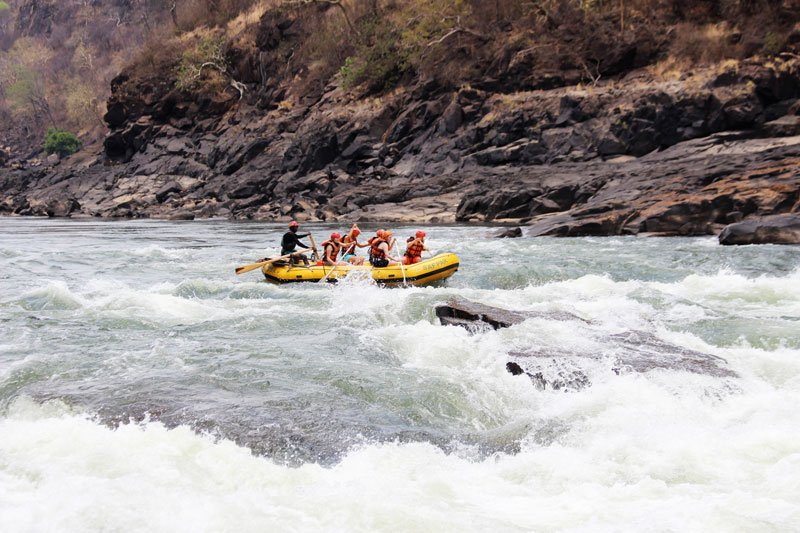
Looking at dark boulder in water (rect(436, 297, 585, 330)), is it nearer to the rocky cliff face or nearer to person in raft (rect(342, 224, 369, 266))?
person in raft (rect(342, 224, 369, 266))

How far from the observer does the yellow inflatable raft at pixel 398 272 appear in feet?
42.1

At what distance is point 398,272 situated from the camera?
12852 mm

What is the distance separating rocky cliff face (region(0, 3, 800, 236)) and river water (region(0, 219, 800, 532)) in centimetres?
921

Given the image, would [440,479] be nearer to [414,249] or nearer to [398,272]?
[398,272]

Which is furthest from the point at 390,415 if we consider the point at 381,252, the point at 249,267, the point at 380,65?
the point at 380,65

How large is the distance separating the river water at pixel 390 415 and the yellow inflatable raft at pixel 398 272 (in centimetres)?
97

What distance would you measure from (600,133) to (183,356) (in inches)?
926

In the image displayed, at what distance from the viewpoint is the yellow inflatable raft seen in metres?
12.8

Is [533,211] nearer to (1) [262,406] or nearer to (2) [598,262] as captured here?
(2) [598,262]

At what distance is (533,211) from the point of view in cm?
2498

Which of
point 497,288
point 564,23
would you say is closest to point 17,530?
point 497,288

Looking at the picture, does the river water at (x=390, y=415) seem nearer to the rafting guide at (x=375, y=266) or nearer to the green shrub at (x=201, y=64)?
the rafting guide at (x=375, y=266)

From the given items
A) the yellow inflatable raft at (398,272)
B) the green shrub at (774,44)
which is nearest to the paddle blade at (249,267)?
the yellow inflatable raft at (398,272)

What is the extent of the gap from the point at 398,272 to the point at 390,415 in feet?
22.1
